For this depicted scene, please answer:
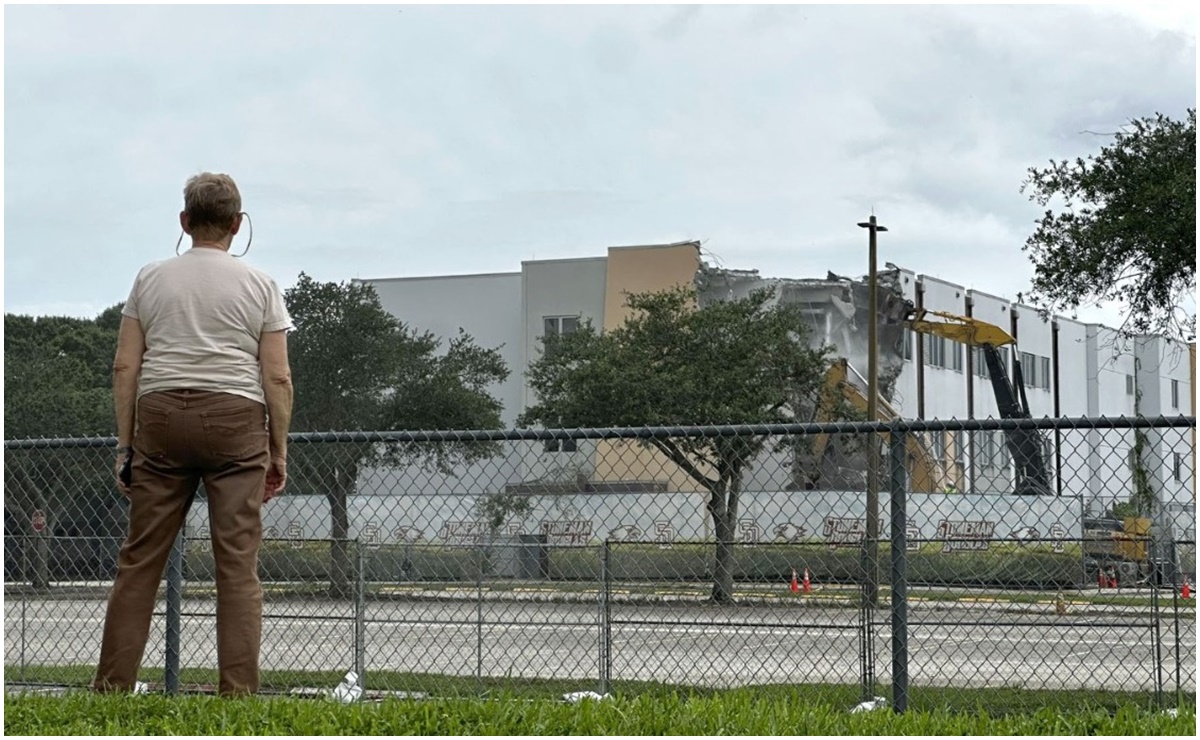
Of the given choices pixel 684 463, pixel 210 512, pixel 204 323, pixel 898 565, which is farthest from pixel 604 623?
pixel 684 463

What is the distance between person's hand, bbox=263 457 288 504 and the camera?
535 cm

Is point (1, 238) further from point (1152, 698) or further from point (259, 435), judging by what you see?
point (1152, 698)

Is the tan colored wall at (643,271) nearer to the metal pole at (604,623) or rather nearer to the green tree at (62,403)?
the green tree at (62,403)

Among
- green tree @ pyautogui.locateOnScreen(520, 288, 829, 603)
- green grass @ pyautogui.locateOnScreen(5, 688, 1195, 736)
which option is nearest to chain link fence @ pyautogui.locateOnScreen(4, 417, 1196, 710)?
green grass @ pyautogui.locateOnScreen(5, 688, 1195, 736)

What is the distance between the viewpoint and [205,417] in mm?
5148

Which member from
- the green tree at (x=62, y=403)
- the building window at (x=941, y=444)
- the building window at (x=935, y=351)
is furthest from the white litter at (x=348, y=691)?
the building window at (x=935, y=351)

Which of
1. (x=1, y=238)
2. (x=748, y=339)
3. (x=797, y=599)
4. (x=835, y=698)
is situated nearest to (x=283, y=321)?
(x=1, y=238)

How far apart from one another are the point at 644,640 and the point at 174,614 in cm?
405

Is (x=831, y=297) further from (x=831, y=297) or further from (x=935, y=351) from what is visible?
(x=935, y=351)

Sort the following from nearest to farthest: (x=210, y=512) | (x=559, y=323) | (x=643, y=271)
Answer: (x=210, y=512), (x=643, y=271), (x=559, y=323)

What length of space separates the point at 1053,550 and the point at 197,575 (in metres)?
5.62

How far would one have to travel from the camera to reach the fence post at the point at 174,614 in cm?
696

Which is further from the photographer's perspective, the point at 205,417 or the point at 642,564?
the point at 642,564

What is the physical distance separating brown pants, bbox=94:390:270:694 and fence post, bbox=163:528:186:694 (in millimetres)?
Answer: 1447
